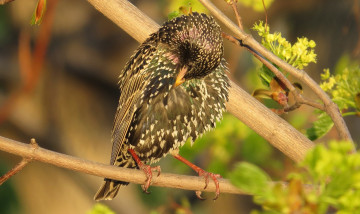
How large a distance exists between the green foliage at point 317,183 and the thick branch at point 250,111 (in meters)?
1.79

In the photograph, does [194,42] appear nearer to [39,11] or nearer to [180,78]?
[180,78]

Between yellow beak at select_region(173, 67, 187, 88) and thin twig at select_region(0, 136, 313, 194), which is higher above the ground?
yellow beak at select_region(173, 67, 187, 88)

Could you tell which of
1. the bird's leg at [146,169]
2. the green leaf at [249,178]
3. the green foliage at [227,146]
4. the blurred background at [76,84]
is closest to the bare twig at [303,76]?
the bird's leg at [146,169]

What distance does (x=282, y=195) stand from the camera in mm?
1769

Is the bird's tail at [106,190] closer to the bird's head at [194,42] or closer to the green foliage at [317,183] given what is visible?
the bird's head at [194,42]

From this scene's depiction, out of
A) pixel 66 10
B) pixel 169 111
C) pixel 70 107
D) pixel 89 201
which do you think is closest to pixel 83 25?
pixel 66 10

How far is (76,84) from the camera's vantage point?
10.5 meters

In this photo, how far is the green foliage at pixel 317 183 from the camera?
1670mm

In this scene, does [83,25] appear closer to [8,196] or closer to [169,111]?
[8,196]

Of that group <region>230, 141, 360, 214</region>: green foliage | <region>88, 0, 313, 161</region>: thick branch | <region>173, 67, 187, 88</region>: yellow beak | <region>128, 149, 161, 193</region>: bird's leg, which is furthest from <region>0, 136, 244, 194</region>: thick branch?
<region>230, 141, 360, 214</region>: green foliage

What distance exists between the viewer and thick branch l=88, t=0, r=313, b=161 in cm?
360

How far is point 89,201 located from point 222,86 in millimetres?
6714

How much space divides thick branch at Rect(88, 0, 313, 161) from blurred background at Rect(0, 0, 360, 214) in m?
4.00

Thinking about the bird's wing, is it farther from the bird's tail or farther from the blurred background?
the blurred background
